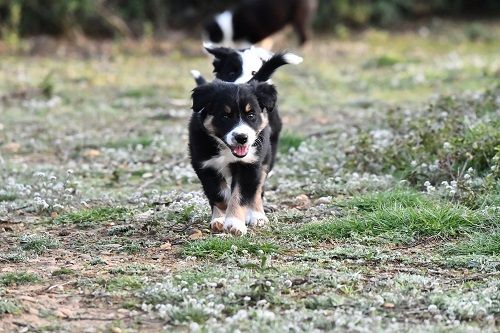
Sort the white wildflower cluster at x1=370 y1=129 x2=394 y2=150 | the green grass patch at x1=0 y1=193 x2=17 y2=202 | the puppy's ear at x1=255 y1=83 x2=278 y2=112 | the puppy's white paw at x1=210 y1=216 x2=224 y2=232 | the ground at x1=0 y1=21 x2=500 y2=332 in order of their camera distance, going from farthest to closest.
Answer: the white wildflower cluster at x1=370 y1=129 x2=394 y2=150 < the green grass patch at x1=0 y1=193 x2=17 y2=202 < the puppy's ear at x1=255 y1=83 x2=278 y2=112 < the puppy's white paw at x1=210 y1=216 x2=224 y2=232 < the ground at x1=0 y1=21 x2=500 y2=332

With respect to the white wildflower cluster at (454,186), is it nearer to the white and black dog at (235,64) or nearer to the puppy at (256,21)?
the white and black dog at (235,64)

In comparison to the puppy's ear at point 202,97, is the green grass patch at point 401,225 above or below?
below

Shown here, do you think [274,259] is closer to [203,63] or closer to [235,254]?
[235,254]

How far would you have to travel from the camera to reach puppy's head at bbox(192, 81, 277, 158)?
6.41 metres

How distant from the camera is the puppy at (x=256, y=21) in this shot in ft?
54.3

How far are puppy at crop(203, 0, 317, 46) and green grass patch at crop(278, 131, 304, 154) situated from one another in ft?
21.3

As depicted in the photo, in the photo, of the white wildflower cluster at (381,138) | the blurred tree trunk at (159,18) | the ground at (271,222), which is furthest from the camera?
the blurred tree trunk at (159,18)

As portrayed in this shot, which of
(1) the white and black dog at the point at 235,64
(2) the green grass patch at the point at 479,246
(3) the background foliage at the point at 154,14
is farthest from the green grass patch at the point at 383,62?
(2) the green grass patch at the point at 479,246

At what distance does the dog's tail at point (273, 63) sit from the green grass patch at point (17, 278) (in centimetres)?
228

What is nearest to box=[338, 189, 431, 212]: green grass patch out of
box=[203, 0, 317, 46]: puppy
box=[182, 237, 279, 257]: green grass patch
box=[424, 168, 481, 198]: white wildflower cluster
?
box=[424, 168, 481, 198]: white wildflower cluster

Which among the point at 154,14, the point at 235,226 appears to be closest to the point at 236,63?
the point at 235,226

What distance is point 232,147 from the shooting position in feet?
21.2

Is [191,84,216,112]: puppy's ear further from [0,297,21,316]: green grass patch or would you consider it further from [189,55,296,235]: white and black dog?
[0,297,21,316]: green grass patch

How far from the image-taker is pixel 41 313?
16.0ft
